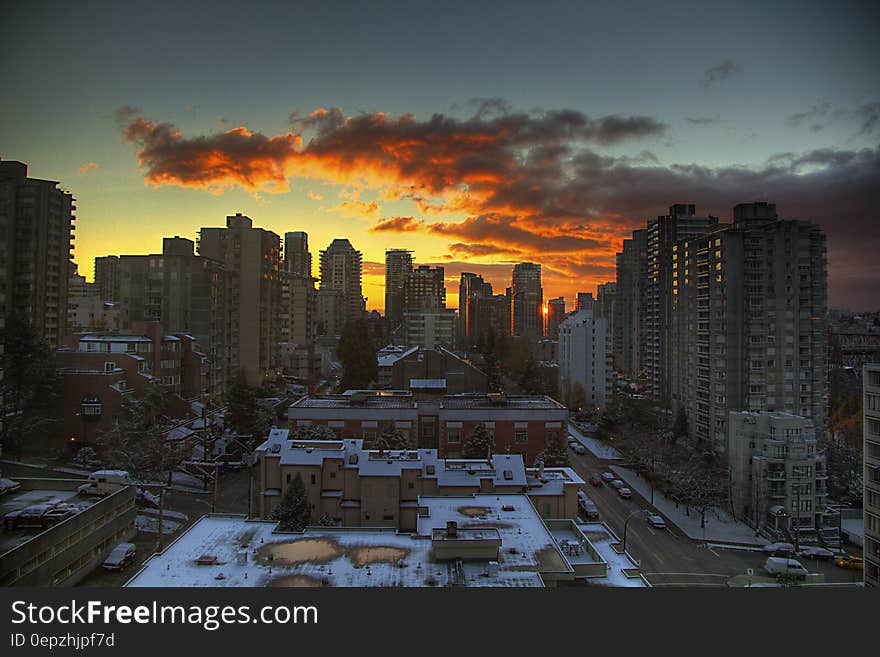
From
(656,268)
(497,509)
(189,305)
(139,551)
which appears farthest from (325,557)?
(656,268)

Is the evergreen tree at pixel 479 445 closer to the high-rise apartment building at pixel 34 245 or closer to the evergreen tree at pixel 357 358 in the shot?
the evergreen tree at pixel 357 358

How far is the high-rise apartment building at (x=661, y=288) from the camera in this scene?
44.6ft

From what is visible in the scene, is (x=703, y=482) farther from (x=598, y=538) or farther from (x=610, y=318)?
(x=610, y=318)

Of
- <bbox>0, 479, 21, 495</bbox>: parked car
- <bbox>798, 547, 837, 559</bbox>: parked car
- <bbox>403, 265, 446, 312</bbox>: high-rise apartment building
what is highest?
<bbox>403, 265, 446, 312</bbox>: high-rise apartment building

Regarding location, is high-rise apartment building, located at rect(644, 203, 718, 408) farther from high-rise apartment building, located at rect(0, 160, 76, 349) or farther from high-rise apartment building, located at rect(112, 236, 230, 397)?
high-rise apartment building, located at rect(0, 160, 76, 349)

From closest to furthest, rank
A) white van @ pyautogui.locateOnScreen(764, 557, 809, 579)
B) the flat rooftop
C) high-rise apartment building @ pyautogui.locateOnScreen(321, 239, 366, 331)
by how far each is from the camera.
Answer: the flat rooftop < white van @ pyautogui.locateOnScreen(764, 557, 809, 579) < high-rise apartment building @ pyautogui.locateOnScreen(321, 239, 366, 331)

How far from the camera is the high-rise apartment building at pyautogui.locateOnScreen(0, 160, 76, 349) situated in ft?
17.5

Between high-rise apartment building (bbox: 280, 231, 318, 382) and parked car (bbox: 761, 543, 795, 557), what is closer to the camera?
parked car (bbox: 761, 543, 795, 557)

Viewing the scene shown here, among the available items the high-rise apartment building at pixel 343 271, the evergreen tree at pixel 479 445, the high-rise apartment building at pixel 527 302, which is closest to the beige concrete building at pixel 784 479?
the evergreen tree at pixel 479 445

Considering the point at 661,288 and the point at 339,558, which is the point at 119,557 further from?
the point at 661,288

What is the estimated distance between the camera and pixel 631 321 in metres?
17.0

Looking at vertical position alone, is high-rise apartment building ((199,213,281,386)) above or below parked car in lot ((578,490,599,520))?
above

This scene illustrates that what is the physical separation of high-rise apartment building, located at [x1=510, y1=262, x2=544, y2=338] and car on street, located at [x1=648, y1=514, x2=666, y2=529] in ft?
16.5

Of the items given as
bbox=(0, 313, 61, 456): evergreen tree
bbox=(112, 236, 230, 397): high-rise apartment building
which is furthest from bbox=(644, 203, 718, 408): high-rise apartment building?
bbox=(0, 313, 61, 456): evergreen tree
